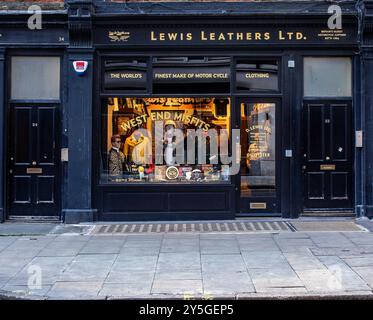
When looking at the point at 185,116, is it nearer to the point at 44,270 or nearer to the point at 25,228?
the point at 25,228

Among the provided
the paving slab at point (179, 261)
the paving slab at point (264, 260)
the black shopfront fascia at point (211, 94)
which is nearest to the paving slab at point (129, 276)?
the paving slab at point (179, 261)

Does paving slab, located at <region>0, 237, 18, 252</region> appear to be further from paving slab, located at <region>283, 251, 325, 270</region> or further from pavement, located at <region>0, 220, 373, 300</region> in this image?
paving slab, located at <region>283, 251, 325, 270</region>

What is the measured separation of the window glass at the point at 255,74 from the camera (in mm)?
12195

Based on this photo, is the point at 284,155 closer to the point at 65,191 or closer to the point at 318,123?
the point at 318,123

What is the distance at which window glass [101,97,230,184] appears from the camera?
1223cm

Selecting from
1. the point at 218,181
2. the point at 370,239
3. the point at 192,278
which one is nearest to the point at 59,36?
the point at 218,181

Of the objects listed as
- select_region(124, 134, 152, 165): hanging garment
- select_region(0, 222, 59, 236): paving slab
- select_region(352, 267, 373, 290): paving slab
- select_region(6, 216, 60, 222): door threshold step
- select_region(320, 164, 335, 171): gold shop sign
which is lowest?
select_region(352, 267, 373, 290): paving slab

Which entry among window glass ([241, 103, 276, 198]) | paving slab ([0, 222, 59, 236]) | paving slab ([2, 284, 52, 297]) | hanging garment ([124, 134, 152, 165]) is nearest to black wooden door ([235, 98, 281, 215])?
window glass ([241, 103, 276, 198])

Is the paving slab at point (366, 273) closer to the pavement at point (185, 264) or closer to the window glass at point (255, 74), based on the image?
the pavement at point (185, 264)

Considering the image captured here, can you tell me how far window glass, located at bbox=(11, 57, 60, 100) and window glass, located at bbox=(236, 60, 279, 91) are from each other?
3962mm

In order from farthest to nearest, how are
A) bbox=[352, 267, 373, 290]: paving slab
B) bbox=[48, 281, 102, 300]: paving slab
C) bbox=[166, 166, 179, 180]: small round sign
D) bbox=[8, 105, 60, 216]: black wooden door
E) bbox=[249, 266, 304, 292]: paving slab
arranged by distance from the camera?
bbox=[166, 166, 179, 180]: small round sign, bbox=[8, 105, 60, 216]: black wooden door, bbox=[352, 267, 373, 290]: paving slab, bbox=[249, 266, 304, 292]: paving slab, bbox=[48, 281, 102, 300]: paving slab

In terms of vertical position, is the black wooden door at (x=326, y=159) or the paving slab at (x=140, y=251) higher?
the black wooden door at (x=326, y=159)

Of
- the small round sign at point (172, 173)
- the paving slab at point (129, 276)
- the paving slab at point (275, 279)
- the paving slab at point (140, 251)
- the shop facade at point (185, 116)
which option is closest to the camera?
the paving slab at point (275, 279)

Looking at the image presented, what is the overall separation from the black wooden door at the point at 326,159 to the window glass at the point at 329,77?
27cm
